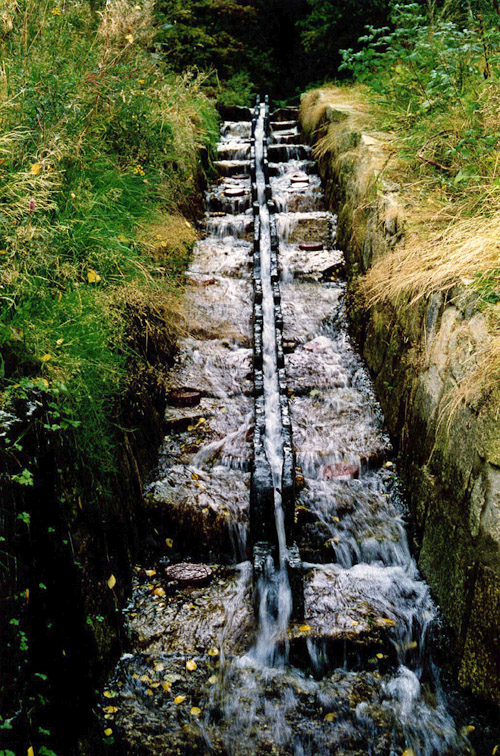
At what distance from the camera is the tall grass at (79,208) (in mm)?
2672

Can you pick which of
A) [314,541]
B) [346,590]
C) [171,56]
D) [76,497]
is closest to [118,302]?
[76,497]

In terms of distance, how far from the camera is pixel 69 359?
259cm

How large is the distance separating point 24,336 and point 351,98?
7.09m

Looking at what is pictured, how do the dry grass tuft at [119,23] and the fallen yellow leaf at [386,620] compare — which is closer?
the fallen yellow leaf at [386,620]

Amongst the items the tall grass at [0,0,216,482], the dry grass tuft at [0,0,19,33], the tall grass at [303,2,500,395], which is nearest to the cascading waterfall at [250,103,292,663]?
the tall grass at [0,0,216,482]

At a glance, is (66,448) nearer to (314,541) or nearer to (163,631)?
(163,631)

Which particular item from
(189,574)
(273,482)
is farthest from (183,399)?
(189,574)

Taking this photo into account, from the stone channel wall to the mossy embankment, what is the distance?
1733mm

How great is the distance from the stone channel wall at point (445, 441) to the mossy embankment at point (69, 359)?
1733 millimetres

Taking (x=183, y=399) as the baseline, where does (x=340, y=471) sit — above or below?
below

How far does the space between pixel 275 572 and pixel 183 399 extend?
1698 millimetres

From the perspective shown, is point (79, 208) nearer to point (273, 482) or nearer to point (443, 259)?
point (273, 482)

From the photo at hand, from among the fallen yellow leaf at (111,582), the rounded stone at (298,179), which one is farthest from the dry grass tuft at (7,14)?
the rounded stone at (298,179)

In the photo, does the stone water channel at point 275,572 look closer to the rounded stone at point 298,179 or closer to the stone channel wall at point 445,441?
the stone channel wall at point 445,441
